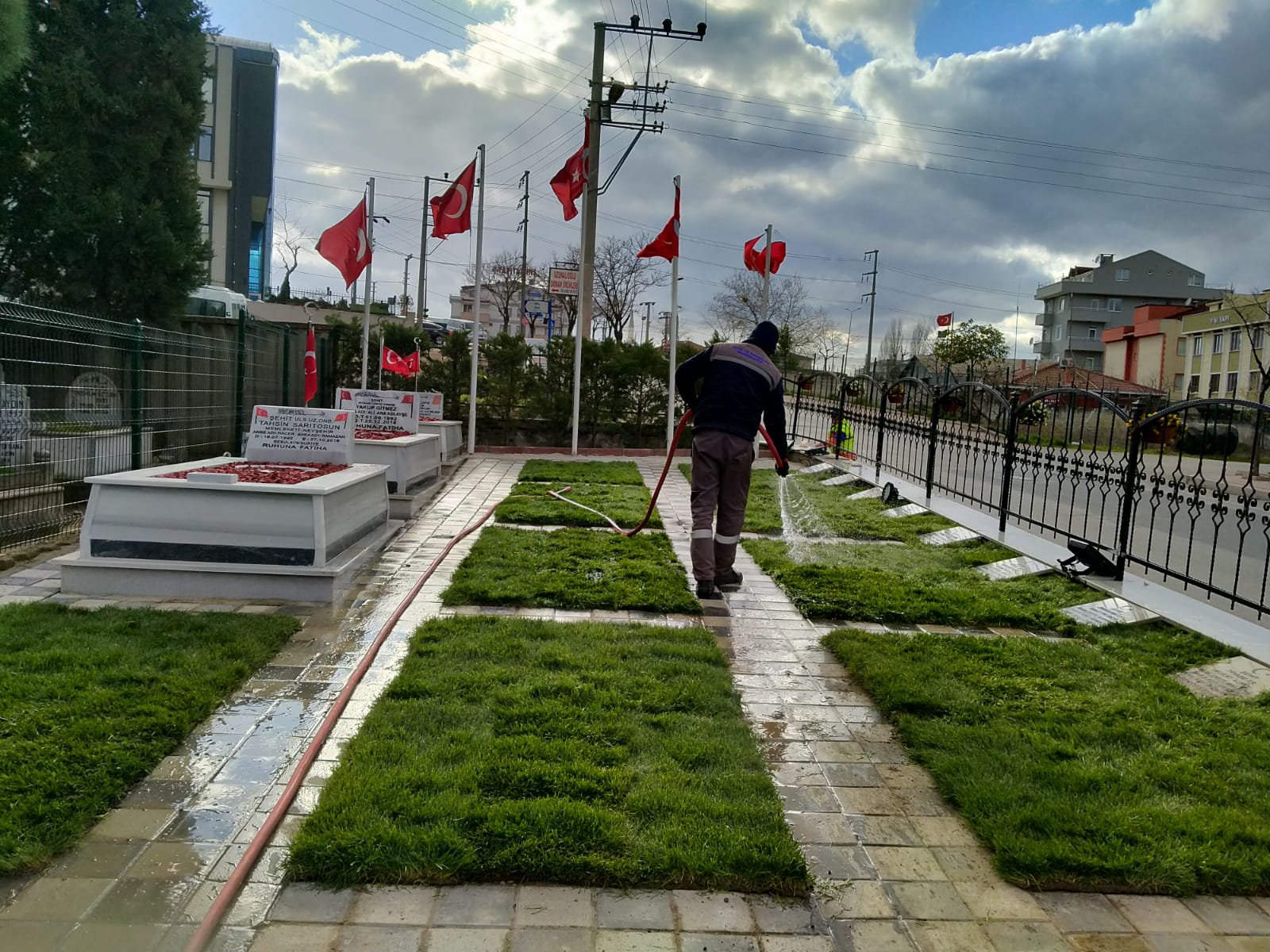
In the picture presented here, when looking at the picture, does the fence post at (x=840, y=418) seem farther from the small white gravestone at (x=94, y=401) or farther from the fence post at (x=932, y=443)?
the small white gravestone at (x=94, y=401)

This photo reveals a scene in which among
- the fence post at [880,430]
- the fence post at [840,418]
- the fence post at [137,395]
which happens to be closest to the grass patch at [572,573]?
the fence post at [137,395]

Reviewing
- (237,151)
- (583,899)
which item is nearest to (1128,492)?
(583,899)

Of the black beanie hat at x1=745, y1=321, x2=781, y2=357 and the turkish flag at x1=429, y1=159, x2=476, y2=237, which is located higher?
the turkish flag at x1=429, y1=159, x2=476, y2=237

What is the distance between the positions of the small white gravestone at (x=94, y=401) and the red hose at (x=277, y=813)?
4.43 m

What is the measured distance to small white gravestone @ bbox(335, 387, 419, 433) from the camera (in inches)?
500

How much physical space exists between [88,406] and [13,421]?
4.72 feet

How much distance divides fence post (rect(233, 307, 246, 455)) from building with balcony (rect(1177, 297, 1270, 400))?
40453mm

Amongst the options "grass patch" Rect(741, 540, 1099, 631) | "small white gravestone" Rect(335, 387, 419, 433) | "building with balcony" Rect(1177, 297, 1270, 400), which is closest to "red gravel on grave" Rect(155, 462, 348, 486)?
"grass patch" Rect(741, 540, 1099, 631)

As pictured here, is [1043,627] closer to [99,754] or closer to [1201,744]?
[1201,744]

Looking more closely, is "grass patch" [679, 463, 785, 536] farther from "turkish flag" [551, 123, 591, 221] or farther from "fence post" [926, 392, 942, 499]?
"turkish flag" [551, 123, 591, 221]

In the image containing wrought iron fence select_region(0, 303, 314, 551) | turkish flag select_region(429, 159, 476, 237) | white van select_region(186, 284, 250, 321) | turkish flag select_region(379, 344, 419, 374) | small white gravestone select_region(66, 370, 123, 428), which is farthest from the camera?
white van select_region(186, 284, 250, 321)

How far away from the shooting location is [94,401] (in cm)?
854

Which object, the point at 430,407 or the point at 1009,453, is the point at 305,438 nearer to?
the point at 1009,453

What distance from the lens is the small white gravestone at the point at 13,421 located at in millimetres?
6938
